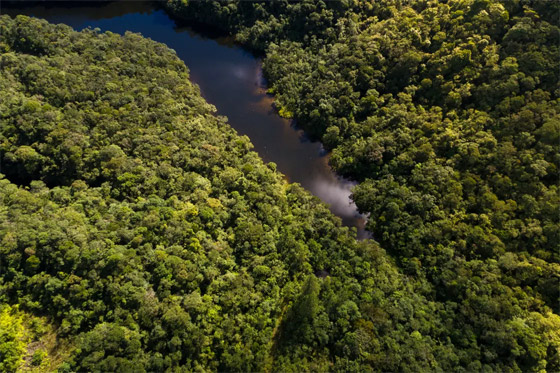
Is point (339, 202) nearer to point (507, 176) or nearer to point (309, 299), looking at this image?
point (309, 299)

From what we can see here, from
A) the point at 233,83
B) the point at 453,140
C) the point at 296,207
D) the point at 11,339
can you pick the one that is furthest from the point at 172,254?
the point at 453,140

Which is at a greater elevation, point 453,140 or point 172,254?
point 453,140

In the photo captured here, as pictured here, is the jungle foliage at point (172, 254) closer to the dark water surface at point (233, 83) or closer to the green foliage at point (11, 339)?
the green foliage at point (11, 339)

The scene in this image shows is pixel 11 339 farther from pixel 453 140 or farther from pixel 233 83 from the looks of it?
pixel 453 140

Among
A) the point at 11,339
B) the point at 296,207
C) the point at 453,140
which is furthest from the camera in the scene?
the point at 453,140

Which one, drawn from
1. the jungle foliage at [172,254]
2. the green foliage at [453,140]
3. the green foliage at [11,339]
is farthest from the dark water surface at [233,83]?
the green foliage at [11,339]

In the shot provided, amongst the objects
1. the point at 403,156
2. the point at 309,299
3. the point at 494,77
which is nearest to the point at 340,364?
the point at 309,299
